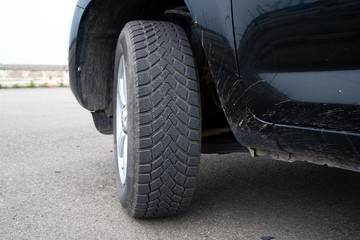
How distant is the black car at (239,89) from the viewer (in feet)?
3.67

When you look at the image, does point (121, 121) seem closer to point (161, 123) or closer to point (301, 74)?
point (161, 123)

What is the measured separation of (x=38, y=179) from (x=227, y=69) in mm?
1641

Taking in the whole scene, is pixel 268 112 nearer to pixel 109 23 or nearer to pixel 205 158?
pixel 109 23

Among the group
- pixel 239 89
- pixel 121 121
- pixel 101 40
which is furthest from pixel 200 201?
pixel 101 40

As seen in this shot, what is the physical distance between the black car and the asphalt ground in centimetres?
15

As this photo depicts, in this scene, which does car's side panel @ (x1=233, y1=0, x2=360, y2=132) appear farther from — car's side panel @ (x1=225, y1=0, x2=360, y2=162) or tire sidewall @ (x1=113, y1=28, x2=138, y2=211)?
tire sidewall @ (x1=113, y1=28, x2=138, y2=211)

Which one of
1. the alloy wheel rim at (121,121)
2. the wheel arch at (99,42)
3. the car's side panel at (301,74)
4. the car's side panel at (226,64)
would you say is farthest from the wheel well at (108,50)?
the car's side panel at (301,74)

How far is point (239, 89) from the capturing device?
1.37 metres

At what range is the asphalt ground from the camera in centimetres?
177

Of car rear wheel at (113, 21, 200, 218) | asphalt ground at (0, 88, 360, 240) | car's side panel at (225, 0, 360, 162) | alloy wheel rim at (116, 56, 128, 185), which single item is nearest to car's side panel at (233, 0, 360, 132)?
car's side panel at (225, 0, 360, 162)

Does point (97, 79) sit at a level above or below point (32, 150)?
above

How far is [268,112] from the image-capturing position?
1.32m

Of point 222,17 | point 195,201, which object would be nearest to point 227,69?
point 222,17

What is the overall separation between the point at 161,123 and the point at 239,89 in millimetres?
380
